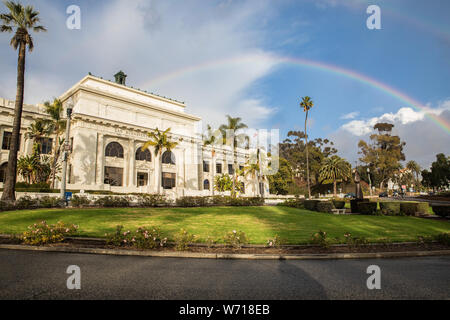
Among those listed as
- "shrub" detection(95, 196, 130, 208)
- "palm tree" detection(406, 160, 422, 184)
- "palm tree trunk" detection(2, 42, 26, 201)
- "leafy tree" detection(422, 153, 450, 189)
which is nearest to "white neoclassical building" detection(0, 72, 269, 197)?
"palm tree trunk" detection(2, 42, 26, 201)

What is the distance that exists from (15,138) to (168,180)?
28258 mm

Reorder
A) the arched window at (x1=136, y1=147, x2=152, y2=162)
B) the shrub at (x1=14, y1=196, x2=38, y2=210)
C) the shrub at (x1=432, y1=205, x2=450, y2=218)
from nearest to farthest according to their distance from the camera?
the shrub at (x1=14, y1=196, x2=38, y2=210) → the shrub at (x1=432, y1=205, x2=450, y2=218) → the arched window at (x1=136, y1=147, x2=152, y2=162)

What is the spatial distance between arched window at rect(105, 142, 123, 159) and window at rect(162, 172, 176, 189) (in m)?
8.66

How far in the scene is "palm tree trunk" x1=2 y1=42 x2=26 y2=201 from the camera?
1907 centimetres

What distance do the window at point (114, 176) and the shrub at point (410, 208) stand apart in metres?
35.5

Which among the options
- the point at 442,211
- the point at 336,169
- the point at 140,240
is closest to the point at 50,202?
the point at 140,240

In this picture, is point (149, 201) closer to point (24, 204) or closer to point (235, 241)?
point (24, 204)

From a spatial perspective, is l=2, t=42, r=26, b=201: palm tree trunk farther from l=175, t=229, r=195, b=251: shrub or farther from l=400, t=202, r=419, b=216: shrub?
l=400, t=202, r=419, b=216: shrub

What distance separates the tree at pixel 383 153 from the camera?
262 feet

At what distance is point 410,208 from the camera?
2059cm

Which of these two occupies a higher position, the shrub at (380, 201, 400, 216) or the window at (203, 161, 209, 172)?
the window at (203, 161, 209, 172)

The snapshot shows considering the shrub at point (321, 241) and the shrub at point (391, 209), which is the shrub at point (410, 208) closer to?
the shrub at point (391, 209)

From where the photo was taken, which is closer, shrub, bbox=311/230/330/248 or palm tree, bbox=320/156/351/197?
shrub, bbox=311/230/330/248
